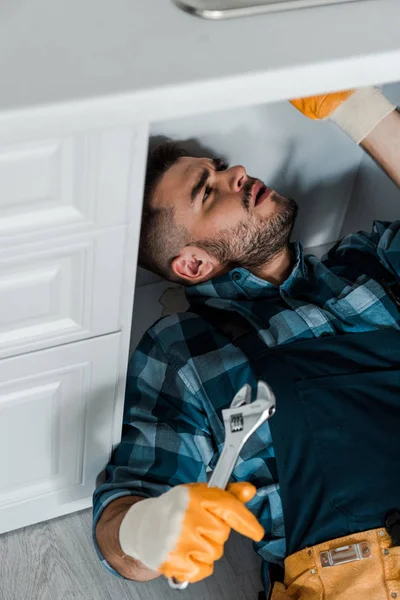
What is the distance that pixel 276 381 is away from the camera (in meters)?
1.16

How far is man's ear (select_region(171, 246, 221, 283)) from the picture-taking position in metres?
1.25

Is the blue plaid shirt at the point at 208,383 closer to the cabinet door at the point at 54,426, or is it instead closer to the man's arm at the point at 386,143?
the cabinet door at the point at 54,426

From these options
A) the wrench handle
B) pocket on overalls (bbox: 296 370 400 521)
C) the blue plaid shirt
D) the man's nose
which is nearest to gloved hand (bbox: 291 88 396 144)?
the man's nose

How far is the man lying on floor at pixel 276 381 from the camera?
3.71 ft

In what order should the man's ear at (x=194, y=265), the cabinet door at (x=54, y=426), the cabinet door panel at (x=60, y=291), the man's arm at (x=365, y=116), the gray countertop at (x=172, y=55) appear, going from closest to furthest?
the gray countertop at (x=172, y=55) < the cabinet door panel at (x=60, y=291) < the cabinet door at (x=54, y=426) < the man's arm at (x=365, y=116) < the man's ear at (x=194, y=265)

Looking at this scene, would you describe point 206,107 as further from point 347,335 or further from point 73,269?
point 347,335

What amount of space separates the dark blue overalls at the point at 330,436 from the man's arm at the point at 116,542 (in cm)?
22

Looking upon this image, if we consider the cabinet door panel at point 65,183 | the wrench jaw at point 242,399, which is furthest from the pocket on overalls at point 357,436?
the cabinet door panel at point 65,183

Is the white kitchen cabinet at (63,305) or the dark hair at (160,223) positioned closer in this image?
the white kitchen cabinet at (63,305)

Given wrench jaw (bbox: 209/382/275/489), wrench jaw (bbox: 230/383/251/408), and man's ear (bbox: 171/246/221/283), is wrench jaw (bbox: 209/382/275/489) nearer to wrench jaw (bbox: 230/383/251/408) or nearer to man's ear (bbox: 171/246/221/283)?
wrench jaw (bbox: 230/383/251/408)

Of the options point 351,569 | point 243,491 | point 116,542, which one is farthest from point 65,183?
point 351,569

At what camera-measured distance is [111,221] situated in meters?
0.89

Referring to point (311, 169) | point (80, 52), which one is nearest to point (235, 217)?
point (311, 169)

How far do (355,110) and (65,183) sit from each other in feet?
1.71
